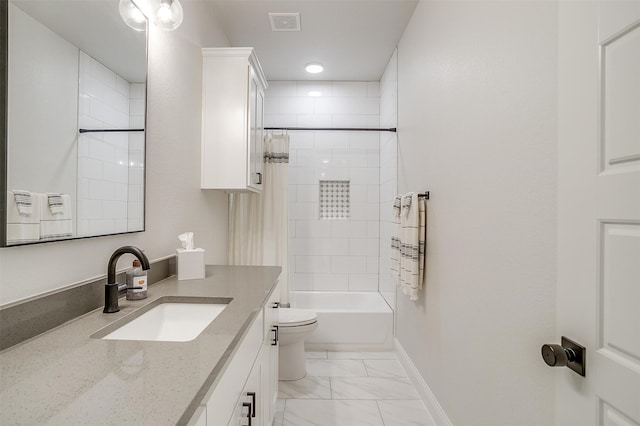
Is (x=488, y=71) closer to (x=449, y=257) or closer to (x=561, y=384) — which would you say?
(x=449, y=257)

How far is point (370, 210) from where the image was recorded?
3.77m

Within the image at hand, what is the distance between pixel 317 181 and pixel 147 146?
7.67 feet

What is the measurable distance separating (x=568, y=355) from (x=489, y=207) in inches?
26.9

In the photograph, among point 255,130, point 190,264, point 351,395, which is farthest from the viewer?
point 255,130

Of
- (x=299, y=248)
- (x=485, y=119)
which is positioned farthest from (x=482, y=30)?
(x=299, y=248)

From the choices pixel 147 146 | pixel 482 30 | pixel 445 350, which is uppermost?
pixel 482 30

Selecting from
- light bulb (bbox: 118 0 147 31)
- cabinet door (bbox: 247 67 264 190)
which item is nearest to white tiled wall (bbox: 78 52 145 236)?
light bulb (bbox: 118 0 147 31)

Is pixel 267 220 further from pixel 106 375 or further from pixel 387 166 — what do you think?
pixel 106 375

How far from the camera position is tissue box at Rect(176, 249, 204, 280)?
164 centimetres

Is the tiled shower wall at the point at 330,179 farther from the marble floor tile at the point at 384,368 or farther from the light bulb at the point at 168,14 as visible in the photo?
the light bulb at the point at 168,14

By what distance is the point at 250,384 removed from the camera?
1185mm

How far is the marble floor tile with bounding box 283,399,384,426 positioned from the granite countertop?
1.30 meters

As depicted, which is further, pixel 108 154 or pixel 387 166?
pixel 387 166

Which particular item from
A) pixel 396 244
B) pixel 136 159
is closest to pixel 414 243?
pixel 396 244
